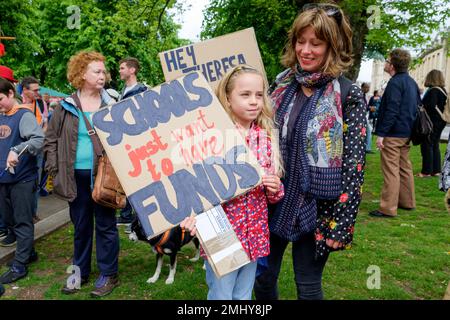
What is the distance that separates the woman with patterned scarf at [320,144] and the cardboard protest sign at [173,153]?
0.29 meters

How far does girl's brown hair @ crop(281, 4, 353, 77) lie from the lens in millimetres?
2109

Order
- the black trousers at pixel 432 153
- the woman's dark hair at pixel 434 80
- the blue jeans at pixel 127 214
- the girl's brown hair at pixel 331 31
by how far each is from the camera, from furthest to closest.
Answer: the black trousers at pixel 432 153
the woman's dark hair at pixel 434 80
the blue jeans at pixel 127 214
the girl's brown hair at pixel 331 31

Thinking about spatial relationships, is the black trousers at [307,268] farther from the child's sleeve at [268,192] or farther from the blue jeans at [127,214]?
the blue jeans at [127,214]

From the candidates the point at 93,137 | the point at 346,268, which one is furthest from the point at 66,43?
the point at 346,268

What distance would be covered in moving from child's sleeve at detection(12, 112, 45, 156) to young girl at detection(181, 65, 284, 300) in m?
2.30

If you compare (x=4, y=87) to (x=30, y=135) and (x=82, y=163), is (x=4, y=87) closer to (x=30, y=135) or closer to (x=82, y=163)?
(x=30, y=135)

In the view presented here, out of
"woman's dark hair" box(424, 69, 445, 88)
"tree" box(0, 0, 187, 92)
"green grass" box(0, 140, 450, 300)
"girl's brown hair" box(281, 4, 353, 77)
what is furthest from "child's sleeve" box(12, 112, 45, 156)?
"tree" box(0, 0, 187, 92)

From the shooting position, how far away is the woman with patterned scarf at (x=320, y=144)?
6.96 feet

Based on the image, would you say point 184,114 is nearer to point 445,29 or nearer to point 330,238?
point 330,238

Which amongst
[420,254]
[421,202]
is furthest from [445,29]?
[420,254]

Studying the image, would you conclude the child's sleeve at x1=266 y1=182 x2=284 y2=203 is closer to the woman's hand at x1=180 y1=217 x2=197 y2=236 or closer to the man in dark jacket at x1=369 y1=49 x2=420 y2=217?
the woman's hand at x1=180 y1=217 x2=197 y2=236

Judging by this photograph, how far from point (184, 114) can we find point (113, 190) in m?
1.49

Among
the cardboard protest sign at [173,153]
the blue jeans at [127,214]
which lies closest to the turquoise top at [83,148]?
the cardboard protest sign at [173,153]
